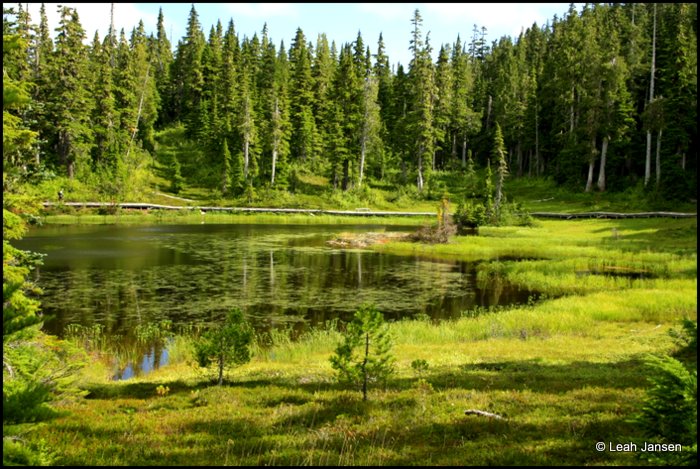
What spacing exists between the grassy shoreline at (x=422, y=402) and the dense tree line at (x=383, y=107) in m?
48.5

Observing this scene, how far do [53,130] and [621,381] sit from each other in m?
76.6

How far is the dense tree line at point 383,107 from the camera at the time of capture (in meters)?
68.9

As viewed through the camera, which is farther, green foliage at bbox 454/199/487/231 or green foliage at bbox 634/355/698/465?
green foliage at bbox 454/199/487/231

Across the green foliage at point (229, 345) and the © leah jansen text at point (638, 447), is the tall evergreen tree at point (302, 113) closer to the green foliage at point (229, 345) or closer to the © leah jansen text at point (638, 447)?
the green foliage at point (229, 345)

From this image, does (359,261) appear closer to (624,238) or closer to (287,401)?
(624,238)

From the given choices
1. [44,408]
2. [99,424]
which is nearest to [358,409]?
[99,424]

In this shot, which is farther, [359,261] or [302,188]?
[302,188]

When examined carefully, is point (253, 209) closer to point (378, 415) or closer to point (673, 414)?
point (378, 415)

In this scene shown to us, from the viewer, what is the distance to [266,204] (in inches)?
3061

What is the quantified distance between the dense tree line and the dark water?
3196cm

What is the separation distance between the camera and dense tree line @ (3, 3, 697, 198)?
68.9m

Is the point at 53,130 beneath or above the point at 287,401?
above

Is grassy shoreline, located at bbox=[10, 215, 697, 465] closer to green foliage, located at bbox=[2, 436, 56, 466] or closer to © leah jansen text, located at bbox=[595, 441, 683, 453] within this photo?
© leah jansen text, located at bbox=[595, 441, 683, 453]

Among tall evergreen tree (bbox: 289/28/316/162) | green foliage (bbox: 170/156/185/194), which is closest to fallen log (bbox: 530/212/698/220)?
tall evergreen tree (bbox: 289/28/316/162)
